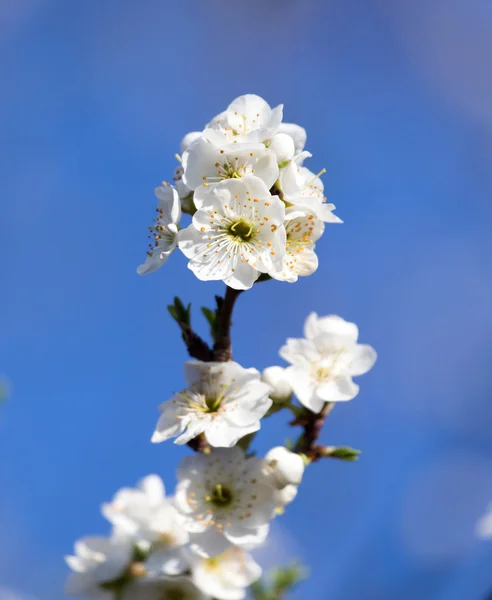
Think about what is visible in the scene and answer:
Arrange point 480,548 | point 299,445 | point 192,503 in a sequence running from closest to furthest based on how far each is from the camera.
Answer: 1. point 192,503
2. point 299,445
3. point 480,548

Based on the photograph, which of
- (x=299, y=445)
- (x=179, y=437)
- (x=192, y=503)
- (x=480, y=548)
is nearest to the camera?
(x=179, y=437)

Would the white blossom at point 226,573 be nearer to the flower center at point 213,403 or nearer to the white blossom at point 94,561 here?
the white blossom at point 94,561

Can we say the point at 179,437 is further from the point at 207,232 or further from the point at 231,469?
the point at 207,232

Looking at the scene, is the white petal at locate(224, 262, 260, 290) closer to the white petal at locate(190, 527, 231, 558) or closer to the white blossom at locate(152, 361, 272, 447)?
the white blossom at locate(152, 361, 272, 447)

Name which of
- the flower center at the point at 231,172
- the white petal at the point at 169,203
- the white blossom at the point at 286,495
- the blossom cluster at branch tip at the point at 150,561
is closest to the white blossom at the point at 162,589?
the blossom cluster at branch tip at the point at 150,561

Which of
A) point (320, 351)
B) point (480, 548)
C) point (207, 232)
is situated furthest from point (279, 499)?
point (480, 548)

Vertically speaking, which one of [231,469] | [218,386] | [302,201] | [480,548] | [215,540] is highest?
[302,201]
